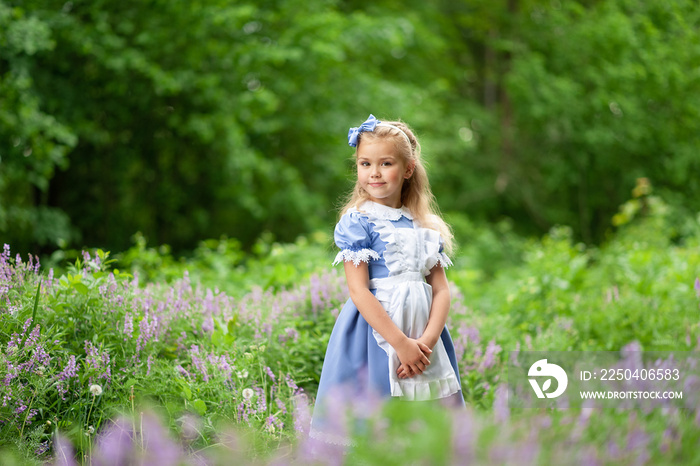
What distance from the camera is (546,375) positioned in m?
3.27

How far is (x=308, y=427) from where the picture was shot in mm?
2498

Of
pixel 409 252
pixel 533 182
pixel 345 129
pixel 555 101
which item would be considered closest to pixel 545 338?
pixel 409 252

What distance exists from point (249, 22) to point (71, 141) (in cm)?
371

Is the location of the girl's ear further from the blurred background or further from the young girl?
the blurred background

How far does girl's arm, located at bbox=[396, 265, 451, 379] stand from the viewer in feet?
7.46

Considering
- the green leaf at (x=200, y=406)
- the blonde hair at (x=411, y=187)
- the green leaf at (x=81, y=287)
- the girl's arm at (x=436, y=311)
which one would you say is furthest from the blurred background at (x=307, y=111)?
the girl's arm at (x=436, y=311)

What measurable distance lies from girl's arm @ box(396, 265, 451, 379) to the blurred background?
9.47ft

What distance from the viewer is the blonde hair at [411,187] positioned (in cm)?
245

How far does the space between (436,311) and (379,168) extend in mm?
604

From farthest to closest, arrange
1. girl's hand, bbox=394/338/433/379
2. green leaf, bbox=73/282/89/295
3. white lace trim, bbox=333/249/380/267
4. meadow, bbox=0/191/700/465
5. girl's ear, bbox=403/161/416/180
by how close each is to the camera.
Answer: green leaf, bbox=73/282/89/295
girl's ear, bbox=403/161/416/180
white lace trim, bbox=333/249/380/267
girl's hand, bbox=394/338/433/379
meadow, bbox=0/191/700/465

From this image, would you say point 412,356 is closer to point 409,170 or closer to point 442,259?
point 442,259

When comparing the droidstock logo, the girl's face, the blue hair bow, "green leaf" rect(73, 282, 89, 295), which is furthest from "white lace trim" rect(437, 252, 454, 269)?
"green leaf" rect(73, 282, 89, 295)

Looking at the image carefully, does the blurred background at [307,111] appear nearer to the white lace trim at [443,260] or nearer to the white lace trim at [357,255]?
the white lace trim at [357,255]

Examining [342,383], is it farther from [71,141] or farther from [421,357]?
[71,141]
